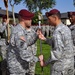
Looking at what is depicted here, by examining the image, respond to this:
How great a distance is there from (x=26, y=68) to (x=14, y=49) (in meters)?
0.41

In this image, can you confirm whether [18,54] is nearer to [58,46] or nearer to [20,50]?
[20,50]

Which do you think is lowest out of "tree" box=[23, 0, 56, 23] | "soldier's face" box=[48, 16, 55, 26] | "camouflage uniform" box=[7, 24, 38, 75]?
"camouflage uniform" box=[7, 24, 38, 75]

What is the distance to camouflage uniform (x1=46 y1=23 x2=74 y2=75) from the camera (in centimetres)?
557

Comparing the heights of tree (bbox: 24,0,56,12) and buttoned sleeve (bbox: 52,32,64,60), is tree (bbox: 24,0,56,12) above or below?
above

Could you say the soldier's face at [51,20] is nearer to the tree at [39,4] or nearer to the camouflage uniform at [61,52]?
the camouflage uniform at [61,52]

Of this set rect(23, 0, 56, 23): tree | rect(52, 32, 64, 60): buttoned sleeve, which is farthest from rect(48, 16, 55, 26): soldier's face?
rect(23, 0, 56, 23): tree

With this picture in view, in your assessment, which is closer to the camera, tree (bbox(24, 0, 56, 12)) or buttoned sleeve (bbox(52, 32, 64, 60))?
buttoned sleeve (bbox(52, 32, 64, 60))

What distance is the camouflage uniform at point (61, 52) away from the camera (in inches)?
219

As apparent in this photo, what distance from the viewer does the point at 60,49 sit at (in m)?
5.56

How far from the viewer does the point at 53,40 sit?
5660mm

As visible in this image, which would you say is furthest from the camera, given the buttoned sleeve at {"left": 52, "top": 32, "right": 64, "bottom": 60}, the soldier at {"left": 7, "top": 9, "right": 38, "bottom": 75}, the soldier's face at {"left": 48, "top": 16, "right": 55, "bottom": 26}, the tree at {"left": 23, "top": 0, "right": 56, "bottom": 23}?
the tree at {"left": 23, "top": 0, "right": 56, "bottom": 23}

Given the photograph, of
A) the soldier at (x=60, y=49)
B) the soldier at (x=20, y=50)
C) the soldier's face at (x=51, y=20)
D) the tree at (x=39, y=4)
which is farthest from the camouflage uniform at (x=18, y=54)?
the tree at (x=39, y=4)

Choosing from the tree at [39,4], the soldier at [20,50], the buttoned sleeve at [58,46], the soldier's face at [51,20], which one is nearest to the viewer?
the buttoned sleeve at [58,46]

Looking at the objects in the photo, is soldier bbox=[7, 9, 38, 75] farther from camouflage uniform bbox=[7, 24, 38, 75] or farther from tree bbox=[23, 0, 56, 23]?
tree bbox=[23, 0, 56, 23]
